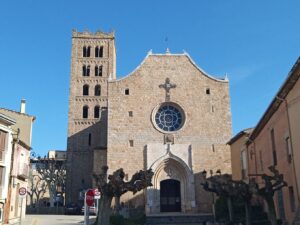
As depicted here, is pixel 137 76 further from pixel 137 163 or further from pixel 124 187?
pixel 124 187

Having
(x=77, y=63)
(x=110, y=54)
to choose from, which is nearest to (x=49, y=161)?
(x=77, y=63)

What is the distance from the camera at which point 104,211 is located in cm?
1504

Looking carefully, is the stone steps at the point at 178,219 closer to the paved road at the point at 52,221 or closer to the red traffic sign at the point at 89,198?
the paved road at the point at 52,221

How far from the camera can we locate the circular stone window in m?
34.1

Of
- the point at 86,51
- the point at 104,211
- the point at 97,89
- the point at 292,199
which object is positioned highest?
the point at 86,51

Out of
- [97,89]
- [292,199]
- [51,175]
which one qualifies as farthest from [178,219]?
[97,89]

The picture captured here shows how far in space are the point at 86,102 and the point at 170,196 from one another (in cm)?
2243

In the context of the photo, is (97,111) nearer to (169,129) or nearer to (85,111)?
(85,111)

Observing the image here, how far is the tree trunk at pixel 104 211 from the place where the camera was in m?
14.8

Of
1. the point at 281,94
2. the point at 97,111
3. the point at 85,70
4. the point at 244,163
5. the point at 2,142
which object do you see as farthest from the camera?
the point at 85,70

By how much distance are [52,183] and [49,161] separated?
3485mm

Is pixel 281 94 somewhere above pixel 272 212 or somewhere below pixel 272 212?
above

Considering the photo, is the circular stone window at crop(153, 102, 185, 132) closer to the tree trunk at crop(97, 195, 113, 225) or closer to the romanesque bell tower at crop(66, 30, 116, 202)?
the romanesque bell tower at crop(66, 30, 116, 202)

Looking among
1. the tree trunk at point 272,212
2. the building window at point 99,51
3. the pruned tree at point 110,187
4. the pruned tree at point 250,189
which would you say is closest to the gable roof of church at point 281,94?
the pruned tree at point 250,189
